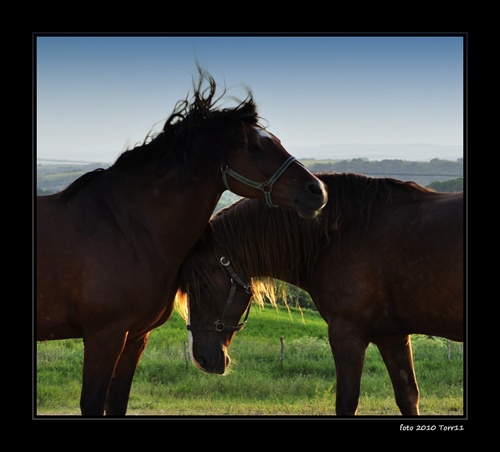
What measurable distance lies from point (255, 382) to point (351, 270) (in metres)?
6.31

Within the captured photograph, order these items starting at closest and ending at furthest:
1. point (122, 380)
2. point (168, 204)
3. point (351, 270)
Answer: point (168, 204)
point (122, 380)
point (351, 270)

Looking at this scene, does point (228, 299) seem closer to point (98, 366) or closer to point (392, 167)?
point (98, 366)

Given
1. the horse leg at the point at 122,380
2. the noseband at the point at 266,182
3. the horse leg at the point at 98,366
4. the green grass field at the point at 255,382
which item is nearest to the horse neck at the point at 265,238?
the noseband at the point at 266,182

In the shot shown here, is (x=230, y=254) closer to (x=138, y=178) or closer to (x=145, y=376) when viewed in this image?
(x=138, y=178)

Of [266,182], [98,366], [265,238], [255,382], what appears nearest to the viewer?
[98,366]

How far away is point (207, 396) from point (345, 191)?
5.66 meters

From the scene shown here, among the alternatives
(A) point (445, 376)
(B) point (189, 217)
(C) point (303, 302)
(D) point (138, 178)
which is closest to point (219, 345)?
(B) point (189, 217)

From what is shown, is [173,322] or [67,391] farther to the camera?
[173,322]

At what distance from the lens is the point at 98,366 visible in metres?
5.08

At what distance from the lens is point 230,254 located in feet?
20.5

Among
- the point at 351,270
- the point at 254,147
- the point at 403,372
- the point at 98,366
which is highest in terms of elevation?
the point at 254,147

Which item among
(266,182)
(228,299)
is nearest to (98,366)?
(228,299)

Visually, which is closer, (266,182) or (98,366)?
(98,366)

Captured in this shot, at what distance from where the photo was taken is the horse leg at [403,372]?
6422 millimetres
